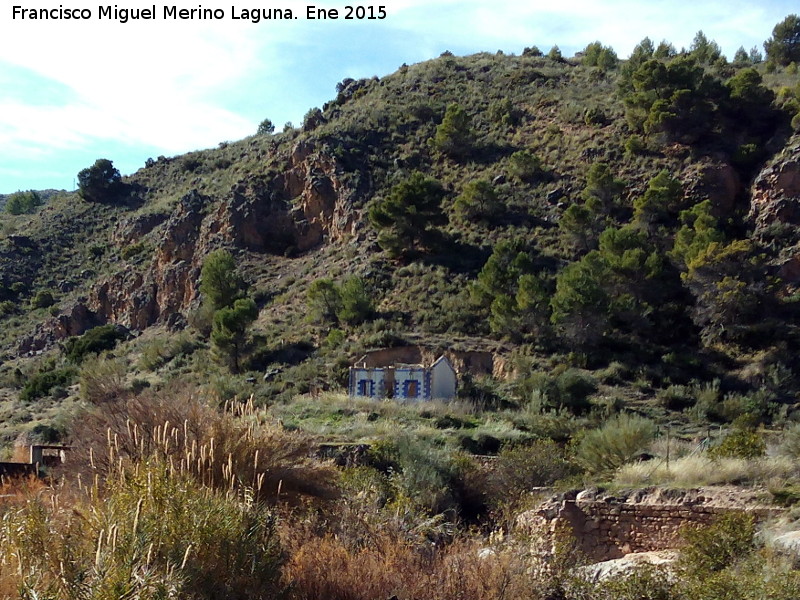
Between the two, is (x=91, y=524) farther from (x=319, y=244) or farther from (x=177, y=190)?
(x=177, y=190)

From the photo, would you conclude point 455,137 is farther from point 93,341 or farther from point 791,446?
point 791,446

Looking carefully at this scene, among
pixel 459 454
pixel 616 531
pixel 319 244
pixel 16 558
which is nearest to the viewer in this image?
pixel 16 558

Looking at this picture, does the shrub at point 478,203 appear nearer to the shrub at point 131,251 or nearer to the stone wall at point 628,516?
the shrub at point 131,251

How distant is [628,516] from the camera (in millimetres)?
12070

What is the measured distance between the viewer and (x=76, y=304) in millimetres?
51500

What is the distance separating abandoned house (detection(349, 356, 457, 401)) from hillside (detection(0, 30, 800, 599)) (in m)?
0.95

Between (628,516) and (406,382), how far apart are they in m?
19.9

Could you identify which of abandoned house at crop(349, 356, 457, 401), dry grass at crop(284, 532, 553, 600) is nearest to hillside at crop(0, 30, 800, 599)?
dry grass at crop(284, 532, 553, 600)

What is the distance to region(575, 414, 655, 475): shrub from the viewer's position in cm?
1670

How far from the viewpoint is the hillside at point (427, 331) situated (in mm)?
8562

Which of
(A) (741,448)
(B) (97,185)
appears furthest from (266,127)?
(A) (741,448)

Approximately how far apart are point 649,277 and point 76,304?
32.9 metres

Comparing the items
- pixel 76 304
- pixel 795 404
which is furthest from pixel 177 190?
pixel 795 404

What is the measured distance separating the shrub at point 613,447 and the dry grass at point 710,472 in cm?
272
